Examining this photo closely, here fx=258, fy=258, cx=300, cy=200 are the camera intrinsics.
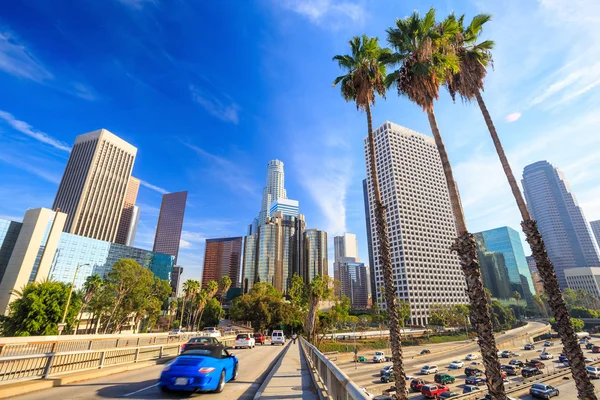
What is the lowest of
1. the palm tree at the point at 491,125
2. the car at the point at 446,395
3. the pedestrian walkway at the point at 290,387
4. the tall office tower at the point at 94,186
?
the car at the point at 446,395

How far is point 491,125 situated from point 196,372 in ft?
62.6

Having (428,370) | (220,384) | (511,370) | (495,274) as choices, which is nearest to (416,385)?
(428,370)

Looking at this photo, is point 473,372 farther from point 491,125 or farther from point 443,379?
point 491,125

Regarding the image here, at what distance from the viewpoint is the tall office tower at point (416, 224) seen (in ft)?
437

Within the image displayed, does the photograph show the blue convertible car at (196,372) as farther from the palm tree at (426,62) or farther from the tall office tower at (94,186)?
the tall office tower at (94,186)

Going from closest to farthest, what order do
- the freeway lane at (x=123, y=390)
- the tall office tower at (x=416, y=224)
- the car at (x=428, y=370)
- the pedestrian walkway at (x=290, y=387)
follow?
the freeway lane at (x=123, y=390) → the pedestrian walkway at (x=290, y=387) → the car at (x=428, y=370) → the tall office tower at (x=416, y=224)

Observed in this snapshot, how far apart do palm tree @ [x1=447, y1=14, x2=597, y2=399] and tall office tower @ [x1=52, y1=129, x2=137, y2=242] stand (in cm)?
18870

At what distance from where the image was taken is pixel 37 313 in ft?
118

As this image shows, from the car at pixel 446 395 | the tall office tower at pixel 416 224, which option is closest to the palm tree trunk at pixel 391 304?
the car at pixel 446 395

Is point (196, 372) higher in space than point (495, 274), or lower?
lower

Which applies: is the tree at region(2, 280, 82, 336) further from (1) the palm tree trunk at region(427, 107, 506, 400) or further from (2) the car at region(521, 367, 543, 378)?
(2) the car at region(521, 367, 543, 378)

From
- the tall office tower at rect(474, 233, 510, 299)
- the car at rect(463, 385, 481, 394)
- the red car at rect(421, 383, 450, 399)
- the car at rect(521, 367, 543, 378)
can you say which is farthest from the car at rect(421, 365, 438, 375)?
the tall office tower at rect(474, 233, 510, 299)

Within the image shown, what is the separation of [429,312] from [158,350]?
451 feet

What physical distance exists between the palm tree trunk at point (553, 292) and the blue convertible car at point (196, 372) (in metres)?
A: 12.9
